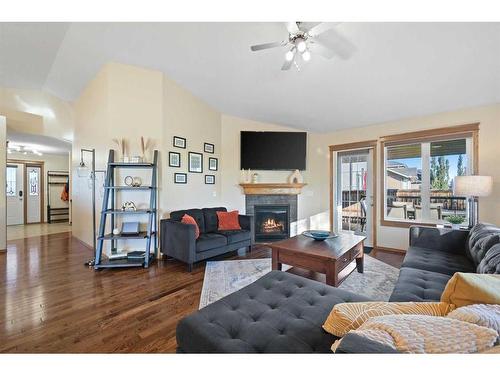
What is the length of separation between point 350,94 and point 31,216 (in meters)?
9.64

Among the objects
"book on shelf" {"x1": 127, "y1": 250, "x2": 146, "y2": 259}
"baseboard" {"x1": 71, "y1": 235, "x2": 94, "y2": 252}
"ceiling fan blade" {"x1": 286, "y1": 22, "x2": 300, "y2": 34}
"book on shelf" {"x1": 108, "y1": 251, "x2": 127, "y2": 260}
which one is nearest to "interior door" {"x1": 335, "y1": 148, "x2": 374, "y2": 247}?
"ceiling fan blade" {"x1": 286, "y1": 22, "x2": 300, "y2": 34}

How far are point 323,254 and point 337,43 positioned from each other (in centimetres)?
229

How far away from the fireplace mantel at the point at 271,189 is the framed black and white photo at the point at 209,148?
971mm

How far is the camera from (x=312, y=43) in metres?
2.43

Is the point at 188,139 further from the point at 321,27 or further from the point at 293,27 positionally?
the point at 321,27

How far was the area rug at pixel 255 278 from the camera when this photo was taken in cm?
243

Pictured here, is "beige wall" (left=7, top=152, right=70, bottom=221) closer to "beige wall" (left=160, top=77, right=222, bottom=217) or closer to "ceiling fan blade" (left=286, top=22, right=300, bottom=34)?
"beige wall" (left=160, top=77, right=222, bottom=217)

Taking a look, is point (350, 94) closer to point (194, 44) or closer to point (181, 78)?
point (194, 44)

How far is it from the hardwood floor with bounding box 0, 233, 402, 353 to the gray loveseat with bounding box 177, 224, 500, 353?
657 mm

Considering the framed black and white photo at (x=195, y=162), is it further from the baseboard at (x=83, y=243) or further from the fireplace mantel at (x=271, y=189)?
the baseboard at (x=83, y=243)

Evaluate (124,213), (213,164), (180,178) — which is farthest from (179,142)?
(124,213)

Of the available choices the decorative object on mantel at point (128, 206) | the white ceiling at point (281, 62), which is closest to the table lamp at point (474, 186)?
the white ceiling at point (281, 62)
